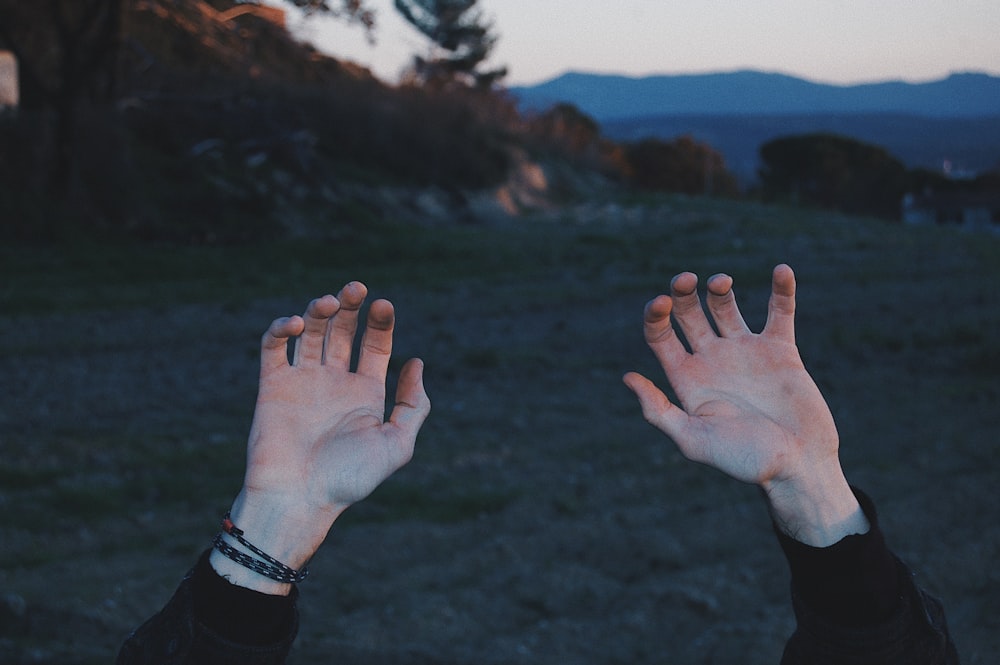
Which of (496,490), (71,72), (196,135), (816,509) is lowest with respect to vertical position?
(496,490)

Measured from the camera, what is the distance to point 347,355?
1718mm

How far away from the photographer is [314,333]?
1.68 m

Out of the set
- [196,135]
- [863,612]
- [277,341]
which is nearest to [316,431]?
[277,341]

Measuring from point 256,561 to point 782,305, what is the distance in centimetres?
92

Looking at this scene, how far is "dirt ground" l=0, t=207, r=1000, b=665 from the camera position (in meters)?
3.68

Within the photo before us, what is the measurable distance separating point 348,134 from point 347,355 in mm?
20028

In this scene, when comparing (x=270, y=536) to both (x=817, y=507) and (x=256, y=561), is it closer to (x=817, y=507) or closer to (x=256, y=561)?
(x=256, y=561)

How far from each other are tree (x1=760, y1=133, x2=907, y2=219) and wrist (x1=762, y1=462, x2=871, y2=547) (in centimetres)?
4296

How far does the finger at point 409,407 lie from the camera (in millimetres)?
1682

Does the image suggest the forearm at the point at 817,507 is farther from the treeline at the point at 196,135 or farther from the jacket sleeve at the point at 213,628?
the treeline at the point at 196,135

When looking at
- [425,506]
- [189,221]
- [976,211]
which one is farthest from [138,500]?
[976,211]

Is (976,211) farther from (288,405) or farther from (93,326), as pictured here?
(288,405)

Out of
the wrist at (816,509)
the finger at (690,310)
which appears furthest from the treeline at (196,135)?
the wrist at (816,509)

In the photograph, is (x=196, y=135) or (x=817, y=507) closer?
(x=817, y=507)
